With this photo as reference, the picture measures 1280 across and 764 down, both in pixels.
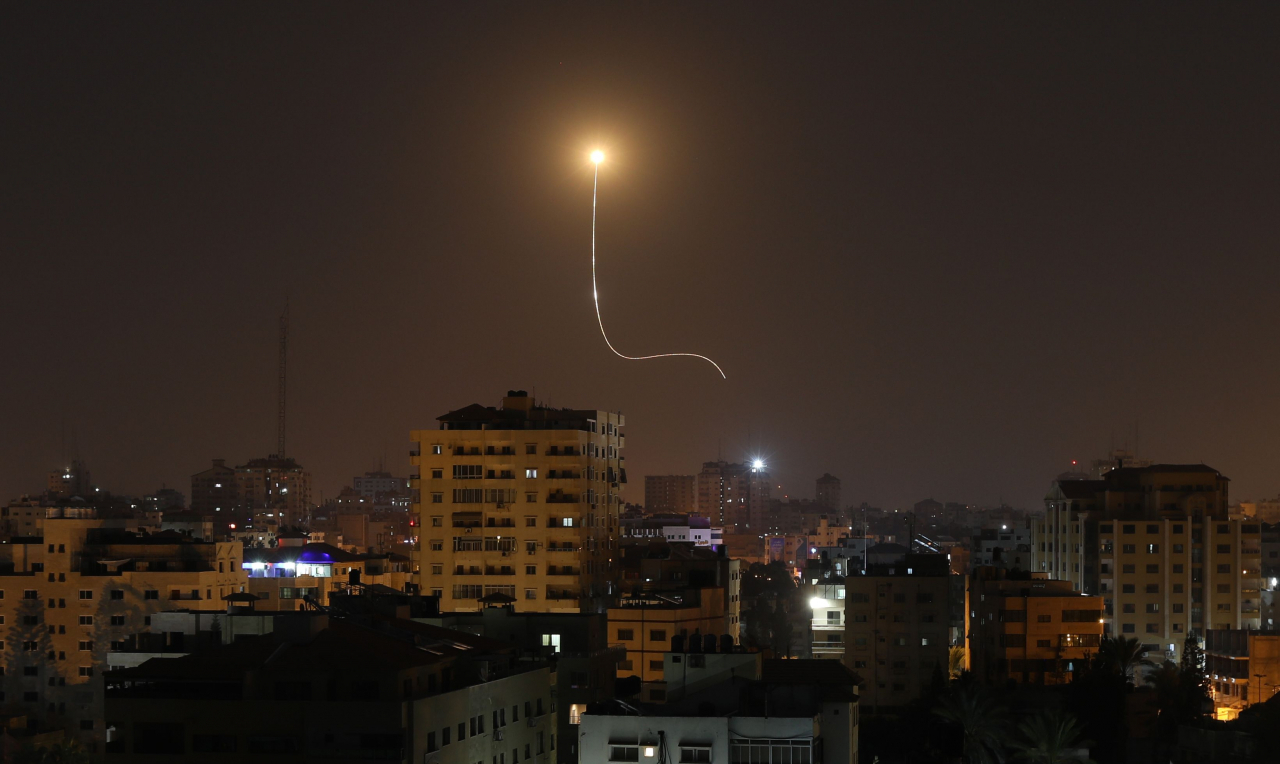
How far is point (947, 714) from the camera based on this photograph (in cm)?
4434

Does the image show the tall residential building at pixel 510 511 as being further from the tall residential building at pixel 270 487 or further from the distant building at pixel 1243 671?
the tall residential building at pixel 270 487

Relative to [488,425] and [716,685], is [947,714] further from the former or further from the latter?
[488,425]

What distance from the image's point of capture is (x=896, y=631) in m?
58.9

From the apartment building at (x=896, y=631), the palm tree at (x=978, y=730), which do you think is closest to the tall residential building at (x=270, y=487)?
the apartment building at (x=896, y=631)

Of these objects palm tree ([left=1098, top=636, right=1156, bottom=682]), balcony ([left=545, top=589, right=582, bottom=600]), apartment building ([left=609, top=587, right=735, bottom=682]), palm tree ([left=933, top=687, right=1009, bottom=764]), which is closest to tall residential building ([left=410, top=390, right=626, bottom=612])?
balcony ([left=545, top=589, right=582, bottom=600])

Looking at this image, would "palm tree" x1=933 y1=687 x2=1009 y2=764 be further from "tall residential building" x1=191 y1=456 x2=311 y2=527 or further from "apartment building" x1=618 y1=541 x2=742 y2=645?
"tall residential building" x1=191 y1=456 x2=311 y2=527

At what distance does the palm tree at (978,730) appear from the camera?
140 feet

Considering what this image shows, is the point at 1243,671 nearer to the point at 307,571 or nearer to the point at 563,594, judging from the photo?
the point at 563,594

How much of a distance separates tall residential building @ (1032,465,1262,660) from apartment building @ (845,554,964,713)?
18040mm

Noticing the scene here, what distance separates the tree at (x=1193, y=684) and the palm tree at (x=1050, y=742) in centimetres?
1194

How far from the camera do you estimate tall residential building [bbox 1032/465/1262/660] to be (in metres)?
73.4

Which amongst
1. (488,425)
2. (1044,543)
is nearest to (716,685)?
(488,425)

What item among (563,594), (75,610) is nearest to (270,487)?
(75,610)

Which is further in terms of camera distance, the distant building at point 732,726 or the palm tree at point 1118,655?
the palm tree at point 1118,655
